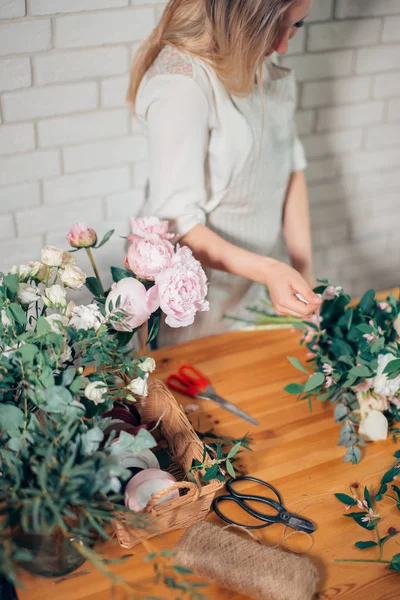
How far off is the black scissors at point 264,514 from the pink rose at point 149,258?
0.37 meters

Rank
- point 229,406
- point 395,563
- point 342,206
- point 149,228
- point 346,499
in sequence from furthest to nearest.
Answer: point 342,206
point 229,406
point 149,228
point 346,499
point 395,563

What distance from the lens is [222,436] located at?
1.10 m

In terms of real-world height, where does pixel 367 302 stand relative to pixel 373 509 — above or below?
above

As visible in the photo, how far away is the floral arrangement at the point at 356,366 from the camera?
1100 millimetres

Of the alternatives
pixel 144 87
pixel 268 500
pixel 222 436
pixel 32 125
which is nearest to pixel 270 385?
pixel 222 436

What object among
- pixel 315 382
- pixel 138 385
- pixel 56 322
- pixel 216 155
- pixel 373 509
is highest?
pixel 216 155

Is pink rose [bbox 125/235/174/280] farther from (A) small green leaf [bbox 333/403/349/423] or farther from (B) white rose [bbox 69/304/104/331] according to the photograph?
(A) small green leaf [bbox 333/403/349/423]

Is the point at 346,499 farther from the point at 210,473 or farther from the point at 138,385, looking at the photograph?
the point at 138,385

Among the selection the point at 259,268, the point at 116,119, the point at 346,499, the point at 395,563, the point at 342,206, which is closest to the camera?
the point at 395,563

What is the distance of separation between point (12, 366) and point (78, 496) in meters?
0.20

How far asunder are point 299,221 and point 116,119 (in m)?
0.55

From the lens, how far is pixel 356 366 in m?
1.12

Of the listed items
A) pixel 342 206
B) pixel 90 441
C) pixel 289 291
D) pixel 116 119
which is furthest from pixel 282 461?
pixel 342 206

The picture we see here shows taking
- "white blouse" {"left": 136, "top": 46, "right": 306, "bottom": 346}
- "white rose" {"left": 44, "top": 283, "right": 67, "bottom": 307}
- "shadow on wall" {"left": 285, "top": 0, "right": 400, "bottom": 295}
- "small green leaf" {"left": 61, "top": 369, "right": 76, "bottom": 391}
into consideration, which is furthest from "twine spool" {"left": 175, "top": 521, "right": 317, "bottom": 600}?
"shadow on wall" {"left": 285, "top": 0, "right": 400, "bottom": 295}
